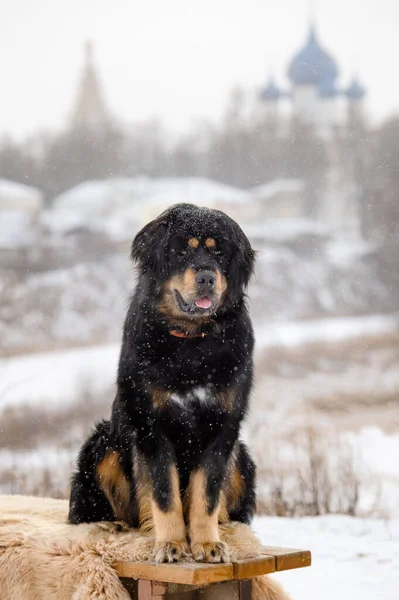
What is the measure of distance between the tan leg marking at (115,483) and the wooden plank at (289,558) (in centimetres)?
55

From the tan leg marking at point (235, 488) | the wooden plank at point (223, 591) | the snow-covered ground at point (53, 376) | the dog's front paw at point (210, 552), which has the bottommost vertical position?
the wooden plank at point (223, 591)

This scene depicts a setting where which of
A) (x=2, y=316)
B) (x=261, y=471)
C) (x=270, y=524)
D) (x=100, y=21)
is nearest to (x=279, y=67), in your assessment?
(x=100, y=21)

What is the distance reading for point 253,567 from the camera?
2.72 metres

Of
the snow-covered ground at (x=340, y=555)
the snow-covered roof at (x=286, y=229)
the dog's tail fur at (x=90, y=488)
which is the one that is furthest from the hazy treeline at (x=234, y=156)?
the dog's tail fur at (x=90, y=488)

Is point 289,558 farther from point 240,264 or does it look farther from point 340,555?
point 340,555

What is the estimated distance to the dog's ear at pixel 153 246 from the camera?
2.78m

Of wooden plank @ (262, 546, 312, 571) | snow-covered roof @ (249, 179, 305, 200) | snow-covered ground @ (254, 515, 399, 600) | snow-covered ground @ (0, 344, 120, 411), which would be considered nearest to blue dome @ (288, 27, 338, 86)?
snow-covered roof @ (249, 179, 305, 200)

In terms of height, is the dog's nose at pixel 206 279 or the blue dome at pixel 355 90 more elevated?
the blue dome at pixel 355 90

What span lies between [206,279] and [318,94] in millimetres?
7378

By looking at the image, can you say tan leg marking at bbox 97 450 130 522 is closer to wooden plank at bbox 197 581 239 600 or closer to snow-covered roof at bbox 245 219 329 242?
wooden plank at bbox 197 581 239 600

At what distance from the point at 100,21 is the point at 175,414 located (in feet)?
25.4

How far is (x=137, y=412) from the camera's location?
9.11 feet

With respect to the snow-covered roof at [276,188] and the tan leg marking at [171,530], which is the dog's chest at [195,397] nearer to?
the tan leg marking at [171,530]

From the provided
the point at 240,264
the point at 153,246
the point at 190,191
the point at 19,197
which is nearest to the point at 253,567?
the point at 240,264
